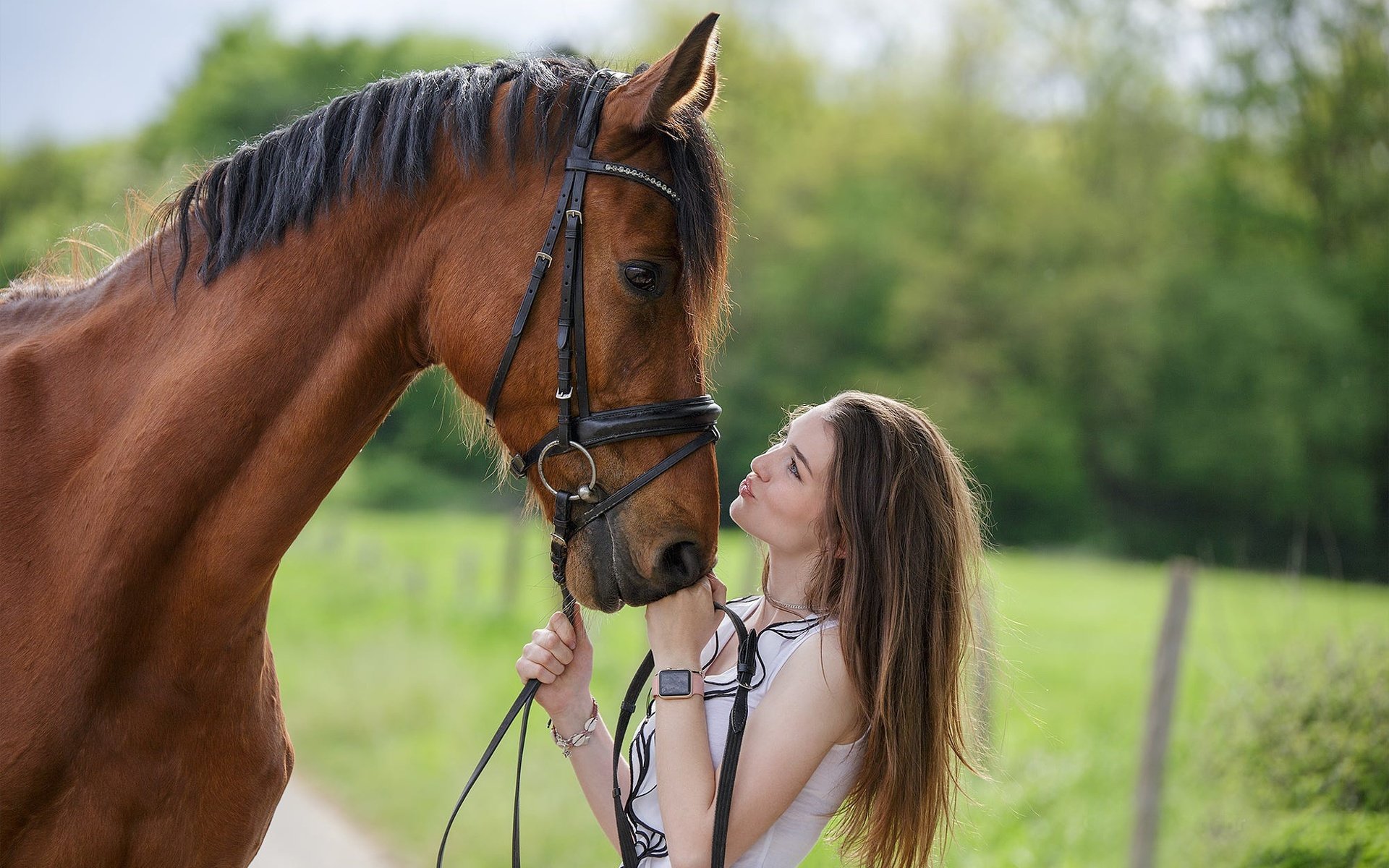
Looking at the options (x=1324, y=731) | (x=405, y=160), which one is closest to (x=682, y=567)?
(x=405, y=160)

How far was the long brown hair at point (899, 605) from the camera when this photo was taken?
2.03 m

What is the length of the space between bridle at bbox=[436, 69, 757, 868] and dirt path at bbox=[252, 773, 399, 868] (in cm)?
326

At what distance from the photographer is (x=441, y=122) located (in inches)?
85.9

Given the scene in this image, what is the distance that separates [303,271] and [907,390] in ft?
84.7

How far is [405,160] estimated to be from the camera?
7.04 feet

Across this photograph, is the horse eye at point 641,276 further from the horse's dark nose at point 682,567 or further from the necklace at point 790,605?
the necklace at point 790,605

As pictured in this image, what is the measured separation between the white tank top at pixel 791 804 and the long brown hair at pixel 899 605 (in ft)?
0.17

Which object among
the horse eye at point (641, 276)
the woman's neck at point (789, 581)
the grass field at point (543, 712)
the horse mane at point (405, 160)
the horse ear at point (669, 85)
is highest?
the horse ear at point (669, 85)

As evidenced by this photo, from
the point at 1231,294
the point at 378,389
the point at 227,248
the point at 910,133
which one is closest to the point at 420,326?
the point at 378,389

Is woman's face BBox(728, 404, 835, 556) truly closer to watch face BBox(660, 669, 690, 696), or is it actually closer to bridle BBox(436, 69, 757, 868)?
bridle BBox(436, 69, 757, 868)

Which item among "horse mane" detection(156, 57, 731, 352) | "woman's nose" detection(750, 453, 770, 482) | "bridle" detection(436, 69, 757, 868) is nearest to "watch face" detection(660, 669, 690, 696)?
"bridle" detection(436, 69, 757, 868)

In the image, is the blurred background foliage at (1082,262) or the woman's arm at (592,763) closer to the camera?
the woman's arm at (592,763)

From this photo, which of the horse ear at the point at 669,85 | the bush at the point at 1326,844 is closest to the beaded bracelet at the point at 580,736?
the horse ear at the point at 669,85

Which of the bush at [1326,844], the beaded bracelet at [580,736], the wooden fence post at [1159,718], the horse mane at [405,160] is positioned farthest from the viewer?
the wooden fence post at [1159,718]
